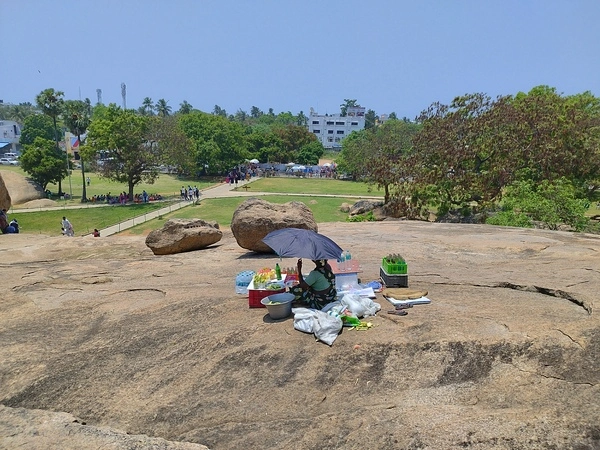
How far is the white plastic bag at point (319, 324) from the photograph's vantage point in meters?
6.71

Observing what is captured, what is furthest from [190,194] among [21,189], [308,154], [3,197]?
[308,154]

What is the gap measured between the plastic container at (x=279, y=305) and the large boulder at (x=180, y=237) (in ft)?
23.0

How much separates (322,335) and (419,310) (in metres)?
1.81

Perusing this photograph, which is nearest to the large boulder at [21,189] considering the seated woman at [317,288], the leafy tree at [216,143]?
the leafy tree at [216,143]

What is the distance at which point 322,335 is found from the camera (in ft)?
22.0

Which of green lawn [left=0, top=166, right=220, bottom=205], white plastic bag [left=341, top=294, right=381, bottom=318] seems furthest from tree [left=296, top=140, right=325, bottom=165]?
white plastic bag [left=341, top=294, right=381, bottom=318]

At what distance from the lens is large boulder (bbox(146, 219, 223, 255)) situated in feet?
46.1

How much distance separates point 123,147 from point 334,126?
89591mm

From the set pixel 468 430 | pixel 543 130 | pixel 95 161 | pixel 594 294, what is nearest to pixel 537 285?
pixel 594 294

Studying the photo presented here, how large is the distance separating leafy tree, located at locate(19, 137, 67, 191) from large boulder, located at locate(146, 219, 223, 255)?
34860 millimetres

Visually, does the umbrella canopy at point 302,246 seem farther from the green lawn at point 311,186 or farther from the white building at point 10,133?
the white building at point 10,133

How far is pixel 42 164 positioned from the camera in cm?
4375

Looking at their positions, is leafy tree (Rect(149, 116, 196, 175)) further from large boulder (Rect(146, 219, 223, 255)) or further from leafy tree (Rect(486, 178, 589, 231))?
leafy tree (Rect(486, 178, 589, 231))

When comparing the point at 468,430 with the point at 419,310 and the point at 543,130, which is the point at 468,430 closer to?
the point at 419,310
